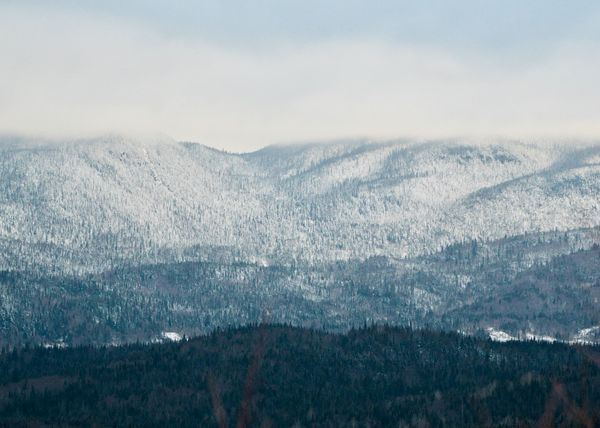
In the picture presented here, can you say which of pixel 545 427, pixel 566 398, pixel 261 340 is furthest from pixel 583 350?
pixel 261 340

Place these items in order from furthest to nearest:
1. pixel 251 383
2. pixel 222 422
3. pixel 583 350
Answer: pixel 583 350 < pixel 222 422 < pixel 251 383

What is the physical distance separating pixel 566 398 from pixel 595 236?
418 cm

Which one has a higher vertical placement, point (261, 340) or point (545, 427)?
point (261, 340)

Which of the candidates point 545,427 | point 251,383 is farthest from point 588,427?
point 251,383

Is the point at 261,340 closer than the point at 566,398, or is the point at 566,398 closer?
the point at 261,340

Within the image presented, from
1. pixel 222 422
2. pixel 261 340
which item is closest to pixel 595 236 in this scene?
pixel 261 340

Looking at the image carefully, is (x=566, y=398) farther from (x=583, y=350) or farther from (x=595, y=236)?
(x=595, y=236)

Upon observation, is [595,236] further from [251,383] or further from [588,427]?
[251,383]

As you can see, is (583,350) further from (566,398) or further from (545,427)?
(545,427)

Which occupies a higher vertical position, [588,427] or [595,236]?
[595,236]

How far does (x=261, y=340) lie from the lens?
2341 centimetres

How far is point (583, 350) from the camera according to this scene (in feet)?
89.8

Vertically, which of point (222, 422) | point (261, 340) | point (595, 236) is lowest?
point (222, 422)

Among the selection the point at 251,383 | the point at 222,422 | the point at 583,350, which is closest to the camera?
the point at 251,383
